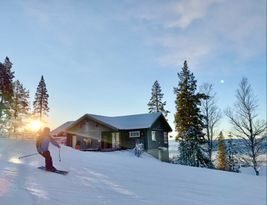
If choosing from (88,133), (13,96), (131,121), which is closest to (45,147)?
(13,96)

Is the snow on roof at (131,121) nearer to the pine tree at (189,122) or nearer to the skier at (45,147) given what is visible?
the pine tree at (189,122)

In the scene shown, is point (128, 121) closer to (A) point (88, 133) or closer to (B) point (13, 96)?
(A) point (88, 133)

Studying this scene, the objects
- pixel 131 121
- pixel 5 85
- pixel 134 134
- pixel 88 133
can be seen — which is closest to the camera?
pixel 5 85

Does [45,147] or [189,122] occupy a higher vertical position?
[189,122]

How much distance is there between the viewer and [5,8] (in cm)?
612

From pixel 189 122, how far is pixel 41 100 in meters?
26.9

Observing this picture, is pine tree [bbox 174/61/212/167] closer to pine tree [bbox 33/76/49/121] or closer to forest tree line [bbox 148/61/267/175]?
forest tree line [bbox 148/61/267/175]

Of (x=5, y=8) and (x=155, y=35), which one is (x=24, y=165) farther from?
(x=155, y=35)

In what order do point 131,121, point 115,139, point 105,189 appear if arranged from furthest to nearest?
point 131,121 < point 115,139 < point 105,189

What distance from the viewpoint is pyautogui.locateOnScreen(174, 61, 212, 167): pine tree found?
30.6 m

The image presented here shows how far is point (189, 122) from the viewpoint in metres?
32.9

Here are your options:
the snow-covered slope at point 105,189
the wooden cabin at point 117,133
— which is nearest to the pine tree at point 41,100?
the snow-covered slope at point 105,189

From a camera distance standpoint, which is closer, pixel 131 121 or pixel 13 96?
pixel 13 96

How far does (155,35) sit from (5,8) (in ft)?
23.5
